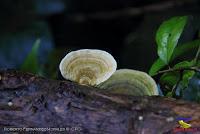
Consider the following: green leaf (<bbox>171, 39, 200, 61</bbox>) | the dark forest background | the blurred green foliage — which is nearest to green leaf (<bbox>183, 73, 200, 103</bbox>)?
the blurred green foliage

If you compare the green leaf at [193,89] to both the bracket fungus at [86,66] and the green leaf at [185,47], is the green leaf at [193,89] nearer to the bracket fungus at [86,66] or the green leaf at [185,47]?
the green leaf at [185,47]

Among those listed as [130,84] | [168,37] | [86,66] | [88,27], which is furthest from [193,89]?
[88,27]

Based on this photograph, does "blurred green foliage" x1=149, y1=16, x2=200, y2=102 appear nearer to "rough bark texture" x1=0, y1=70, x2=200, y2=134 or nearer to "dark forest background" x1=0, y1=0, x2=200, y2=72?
"rough bark texture" x1=0, y1=70, x2=200, y2=134

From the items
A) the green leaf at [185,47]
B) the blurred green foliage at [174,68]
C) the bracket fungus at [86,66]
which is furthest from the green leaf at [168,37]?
the bracket fungus at [86,66]

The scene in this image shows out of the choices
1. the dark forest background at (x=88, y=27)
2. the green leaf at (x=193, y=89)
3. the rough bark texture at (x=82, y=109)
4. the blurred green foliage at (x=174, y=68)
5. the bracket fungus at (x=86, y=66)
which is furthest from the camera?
the dark forest background at (x=88, y=27)

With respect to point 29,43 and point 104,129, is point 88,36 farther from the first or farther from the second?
point 104,129
